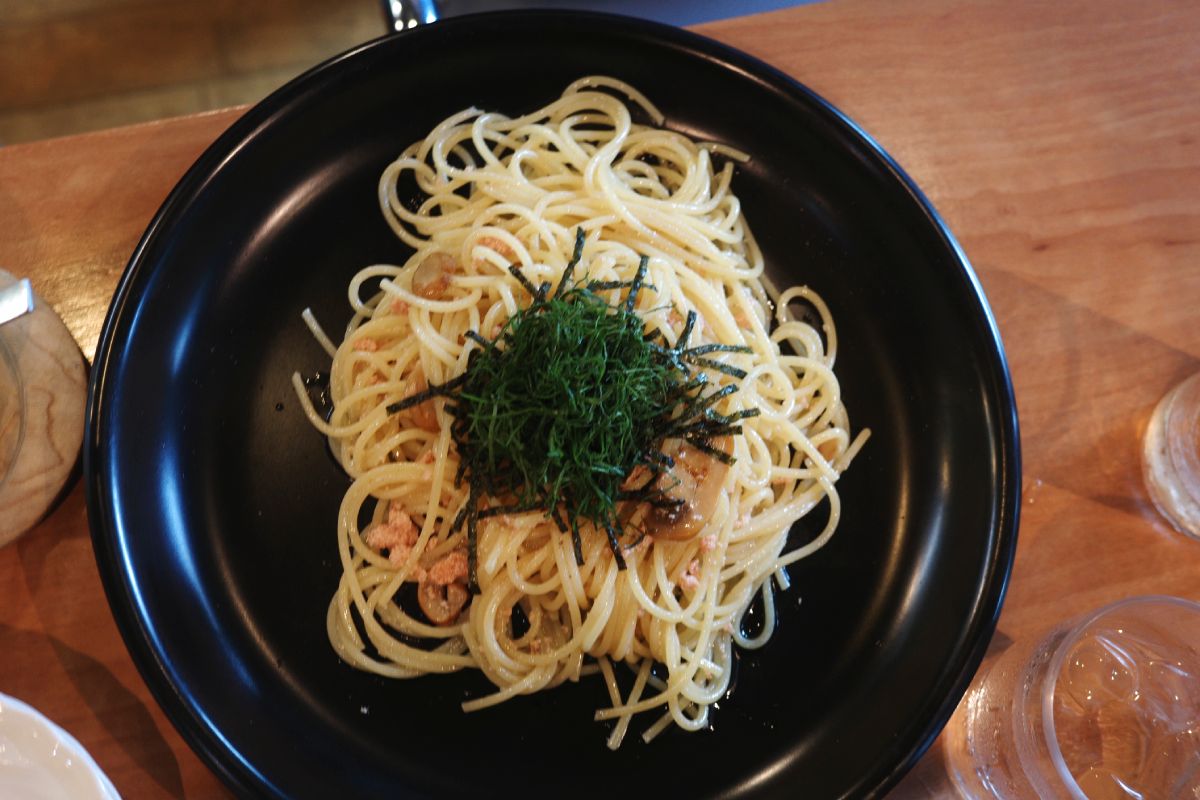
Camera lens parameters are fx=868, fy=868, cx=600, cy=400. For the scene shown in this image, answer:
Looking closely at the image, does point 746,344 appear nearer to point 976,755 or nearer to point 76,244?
point 976,755

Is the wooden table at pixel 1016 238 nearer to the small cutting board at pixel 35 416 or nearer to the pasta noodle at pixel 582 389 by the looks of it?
the small cutting board at pixel 35 416

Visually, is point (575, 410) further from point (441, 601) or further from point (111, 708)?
point (111, 708)

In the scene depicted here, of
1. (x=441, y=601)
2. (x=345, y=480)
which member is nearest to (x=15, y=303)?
(x=345, y=480)

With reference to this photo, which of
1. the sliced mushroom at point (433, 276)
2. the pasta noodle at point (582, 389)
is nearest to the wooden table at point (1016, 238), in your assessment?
the pasta noodle at point (582, 389)

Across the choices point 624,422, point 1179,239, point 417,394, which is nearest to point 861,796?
point 624,422

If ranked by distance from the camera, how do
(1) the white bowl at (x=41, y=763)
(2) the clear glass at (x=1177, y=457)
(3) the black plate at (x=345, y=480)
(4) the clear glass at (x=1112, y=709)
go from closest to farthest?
1. (1) the white bowl at (x=41, y=763)
2. (4) the clear glass at (x=1112, y=709)
3. (3) the black plate at (x=345, y=480)
4. (2) the clear glass at (x=1177, y=457)

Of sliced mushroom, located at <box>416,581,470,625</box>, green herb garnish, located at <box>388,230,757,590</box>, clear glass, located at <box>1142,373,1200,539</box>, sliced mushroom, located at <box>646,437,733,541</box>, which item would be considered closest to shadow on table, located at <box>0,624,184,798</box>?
sliced mushroom, located at <box>416,581,470,625</box>
